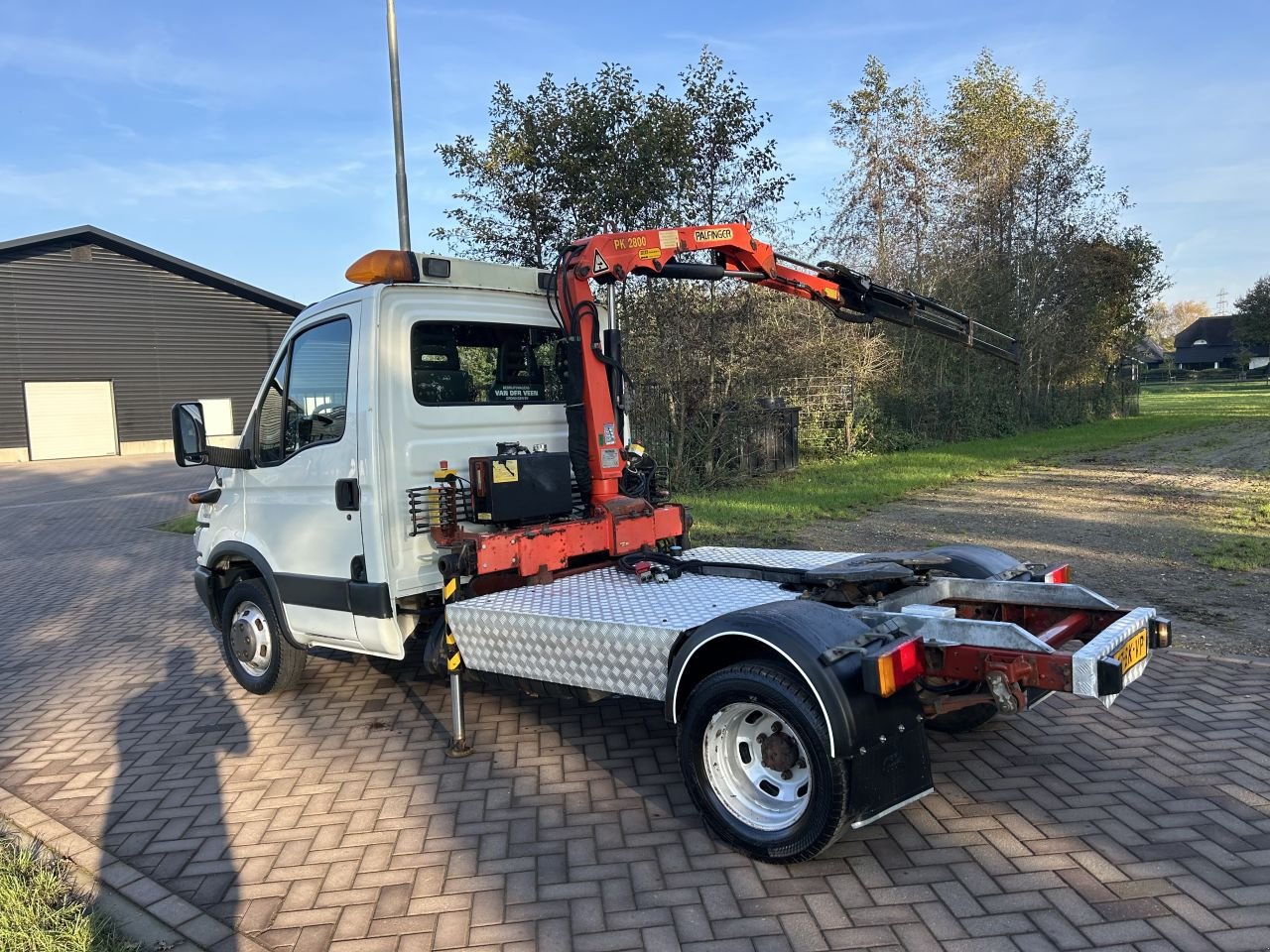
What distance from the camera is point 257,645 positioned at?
568cm

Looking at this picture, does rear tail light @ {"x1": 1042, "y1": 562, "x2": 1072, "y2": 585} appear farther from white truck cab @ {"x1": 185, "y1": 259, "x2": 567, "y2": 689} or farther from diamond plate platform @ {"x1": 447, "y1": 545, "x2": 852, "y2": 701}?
white truck cab @ {"x1": 185, "y1": 259, "x2": 567, "y2": 689}

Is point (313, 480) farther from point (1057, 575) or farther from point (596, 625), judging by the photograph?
point (1057, 575)

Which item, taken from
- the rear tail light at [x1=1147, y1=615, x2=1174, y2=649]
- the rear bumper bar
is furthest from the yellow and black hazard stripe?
the rear tail light at [x1=1147, y1=615, x2=1174, y2=649]

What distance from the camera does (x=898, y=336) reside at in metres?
22.5

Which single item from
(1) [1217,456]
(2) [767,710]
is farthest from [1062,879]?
(1) [1217,456]

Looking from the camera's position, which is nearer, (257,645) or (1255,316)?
(257,645)

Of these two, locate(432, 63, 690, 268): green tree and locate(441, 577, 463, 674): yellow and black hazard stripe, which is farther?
locate(432, 63, 690, 268): green tree

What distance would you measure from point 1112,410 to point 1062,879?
111 feet

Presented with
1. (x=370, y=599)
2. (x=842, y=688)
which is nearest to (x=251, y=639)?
(x=370, y=599)

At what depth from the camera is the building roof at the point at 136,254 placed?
2786 centimetres

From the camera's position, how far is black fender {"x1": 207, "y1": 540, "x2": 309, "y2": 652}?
5336mm

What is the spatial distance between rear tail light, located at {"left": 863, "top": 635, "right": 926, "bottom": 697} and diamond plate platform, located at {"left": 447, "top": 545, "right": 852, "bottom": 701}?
0.80m

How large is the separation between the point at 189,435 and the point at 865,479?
12.6 meters

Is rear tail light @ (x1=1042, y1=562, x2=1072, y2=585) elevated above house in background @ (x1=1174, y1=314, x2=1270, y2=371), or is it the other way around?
house in background @ (x1=1174, y1=314, x2=1270, y2=371)
